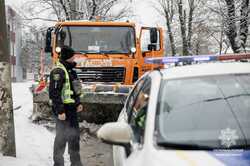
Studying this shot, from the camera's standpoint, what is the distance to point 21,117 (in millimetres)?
10602

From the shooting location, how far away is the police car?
9.85ft

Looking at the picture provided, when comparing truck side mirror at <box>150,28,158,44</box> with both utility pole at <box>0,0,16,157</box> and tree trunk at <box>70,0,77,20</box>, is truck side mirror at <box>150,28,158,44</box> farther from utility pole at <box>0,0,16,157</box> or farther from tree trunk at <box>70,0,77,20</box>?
tree trunk at <box>70,0,77,20</box>

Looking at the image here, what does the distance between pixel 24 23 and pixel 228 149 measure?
28.3 metres

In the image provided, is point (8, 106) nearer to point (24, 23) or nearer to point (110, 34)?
point (110, 34)

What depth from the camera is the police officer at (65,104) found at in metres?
6.14

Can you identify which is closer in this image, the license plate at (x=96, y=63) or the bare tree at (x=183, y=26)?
the license plate at (x=96, y=63)

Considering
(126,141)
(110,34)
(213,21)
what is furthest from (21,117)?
(213,21)

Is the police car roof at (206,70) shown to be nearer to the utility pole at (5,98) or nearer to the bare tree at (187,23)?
the utility pole at (5,98)

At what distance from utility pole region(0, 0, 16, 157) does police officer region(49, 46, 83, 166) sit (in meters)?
0.60

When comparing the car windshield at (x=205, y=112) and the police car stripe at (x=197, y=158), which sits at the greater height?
the car windshield at (x=205, y=112)

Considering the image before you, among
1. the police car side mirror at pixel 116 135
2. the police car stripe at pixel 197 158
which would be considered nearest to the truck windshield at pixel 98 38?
the police car side mirror at pixel 116 135

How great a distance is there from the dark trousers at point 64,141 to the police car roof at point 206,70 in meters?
2.66

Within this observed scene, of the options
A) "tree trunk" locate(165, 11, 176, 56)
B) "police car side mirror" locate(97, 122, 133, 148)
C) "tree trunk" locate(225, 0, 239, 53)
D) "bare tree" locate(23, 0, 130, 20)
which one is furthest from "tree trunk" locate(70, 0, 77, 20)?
"police car side mirror" locate(97, 122, 133, 148)

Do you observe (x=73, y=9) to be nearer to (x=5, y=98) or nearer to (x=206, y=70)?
(x=5, y=98)
